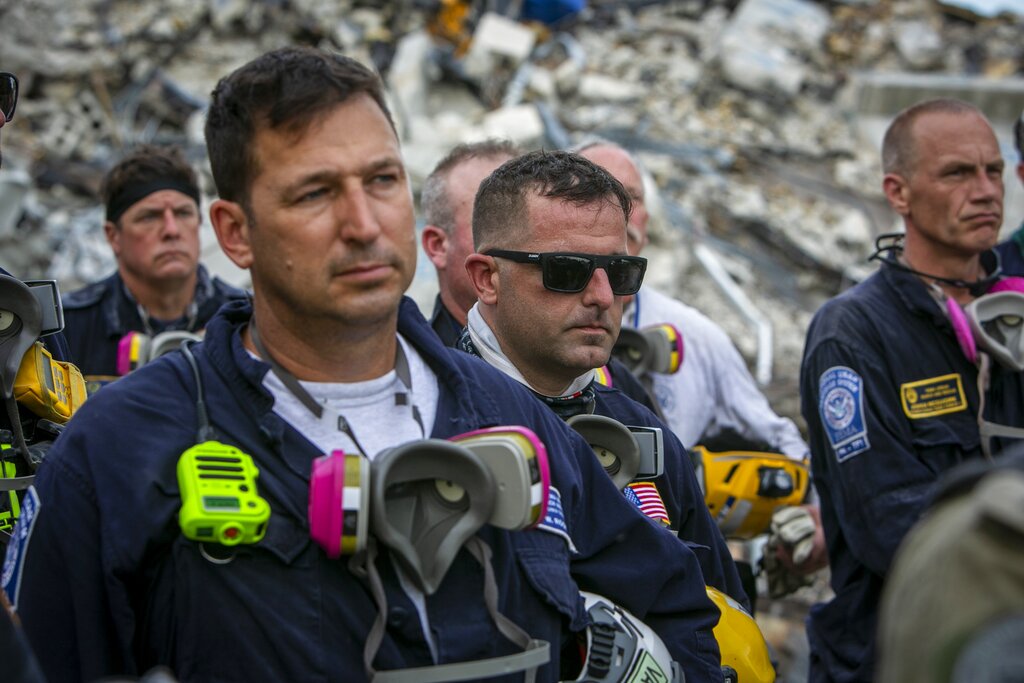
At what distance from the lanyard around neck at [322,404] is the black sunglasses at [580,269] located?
0.90 metres

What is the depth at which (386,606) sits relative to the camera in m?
2.04

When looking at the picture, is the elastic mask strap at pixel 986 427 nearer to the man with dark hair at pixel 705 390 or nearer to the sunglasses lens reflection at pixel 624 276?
the man with dark hair at pixel 705 390

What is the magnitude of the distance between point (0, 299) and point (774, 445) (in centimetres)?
325

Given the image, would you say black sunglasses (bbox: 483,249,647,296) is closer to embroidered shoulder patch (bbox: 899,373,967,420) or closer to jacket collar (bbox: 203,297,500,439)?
jacket collar (bbox: 203,297,500,439)

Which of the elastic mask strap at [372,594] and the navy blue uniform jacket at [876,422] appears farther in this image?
the navy blue uniform jacket at [876,422]

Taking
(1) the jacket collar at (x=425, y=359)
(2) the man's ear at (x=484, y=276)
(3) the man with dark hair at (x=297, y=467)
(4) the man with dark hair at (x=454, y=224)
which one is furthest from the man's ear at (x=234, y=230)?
(4) the man with dark hair at (x=454, y=224)

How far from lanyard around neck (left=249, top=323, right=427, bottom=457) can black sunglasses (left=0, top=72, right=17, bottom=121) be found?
138cm

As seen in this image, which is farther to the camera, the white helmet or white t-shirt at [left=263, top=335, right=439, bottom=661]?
→ the white helmet

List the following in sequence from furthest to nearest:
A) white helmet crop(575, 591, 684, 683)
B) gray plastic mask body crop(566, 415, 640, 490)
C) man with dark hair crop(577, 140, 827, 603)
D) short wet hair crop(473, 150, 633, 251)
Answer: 1. man with dark hair crop(577, 140, 827, 603)
2. short wet hair crop(473, 150, 633, 251)
3. gray plastic mask body crop(566, 415, 640, 490)
4. white helmet crop(575, 591, 684, 683)

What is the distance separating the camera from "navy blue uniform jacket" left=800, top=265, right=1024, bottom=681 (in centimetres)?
380

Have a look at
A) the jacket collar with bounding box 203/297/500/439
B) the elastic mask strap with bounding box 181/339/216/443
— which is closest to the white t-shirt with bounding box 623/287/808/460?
the jacket collar with bounding box 203/297/500/439

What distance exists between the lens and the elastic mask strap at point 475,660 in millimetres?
2012

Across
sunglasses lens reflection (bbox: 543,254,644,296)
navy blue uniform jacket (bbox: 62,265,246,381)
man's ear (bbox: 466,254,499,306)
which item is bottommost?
navy blue uniform jacket (bbox: 62,265,246,381)

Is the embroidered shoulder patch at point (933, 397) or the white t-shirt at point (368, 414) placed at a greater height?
the white t-shirt at point (368, 414)
